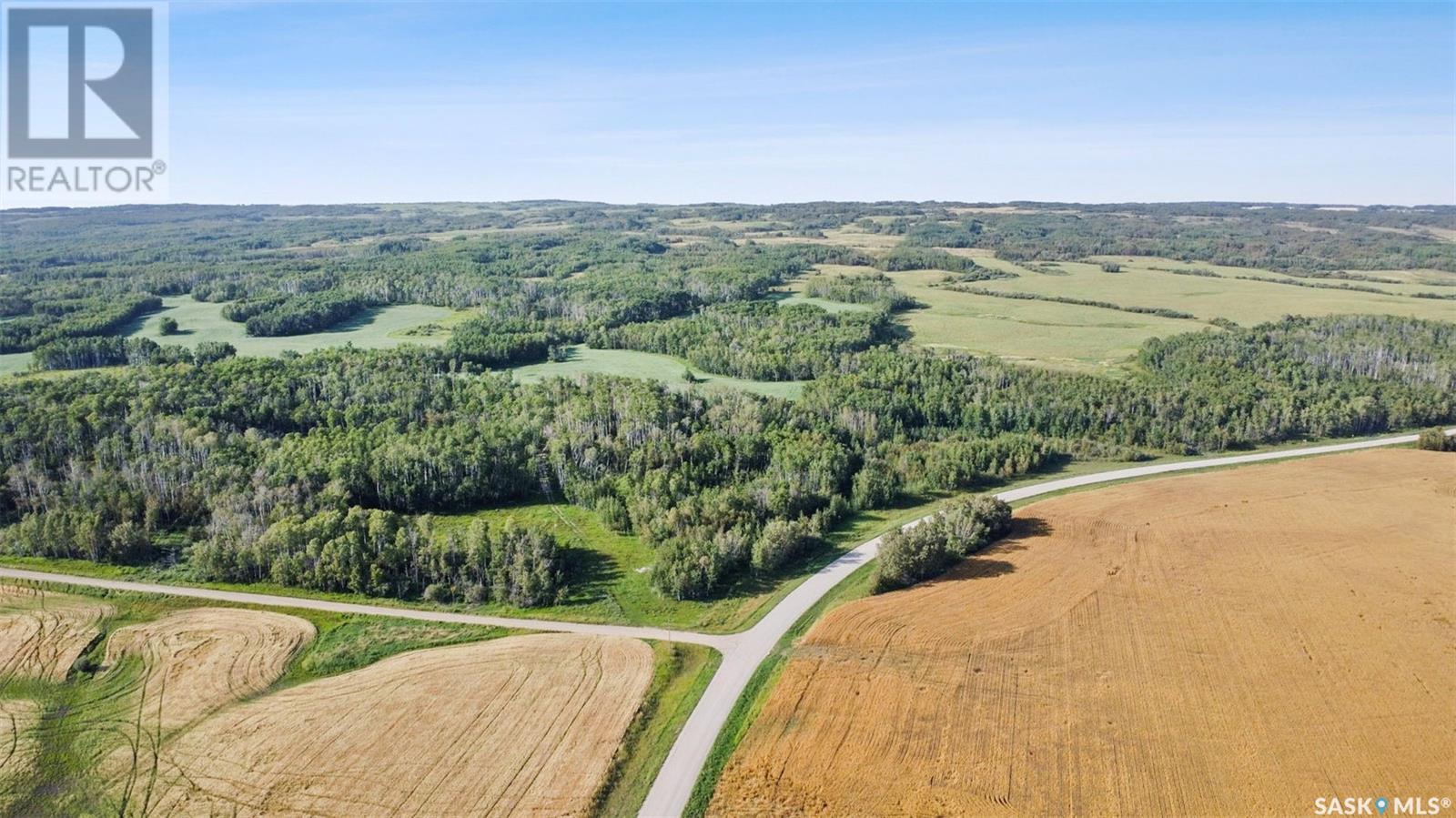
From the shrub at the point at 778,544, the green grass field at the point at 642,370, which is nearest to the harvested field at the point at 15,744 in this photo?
the shrub at the point at 778,544

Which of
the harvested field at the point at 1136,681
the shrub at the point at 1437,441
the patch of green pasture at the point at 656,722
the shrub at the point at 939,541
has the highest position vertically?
the shrub at the point at 1437,441

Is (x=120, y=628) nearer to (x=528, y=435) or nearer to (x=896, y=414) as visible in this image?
(x=528, y=435)

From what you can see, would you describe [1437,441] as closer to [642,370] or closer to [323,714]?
[642,370]

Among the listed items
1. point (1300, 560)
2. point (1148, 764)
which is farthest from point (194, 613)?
point (1300, 560)

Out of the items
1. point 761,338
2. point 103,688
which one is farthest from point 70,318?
point 103,688

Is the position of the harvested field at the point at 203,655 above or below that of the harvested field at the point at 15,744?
above

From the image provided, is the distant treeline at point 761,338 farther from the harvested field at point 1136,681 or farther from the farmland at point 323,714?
the farmland at point 323,714
